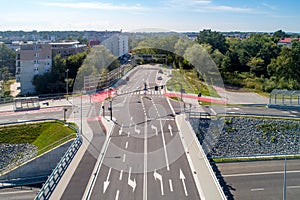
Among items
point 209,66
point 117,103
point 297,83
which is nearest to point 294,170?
point 117,103

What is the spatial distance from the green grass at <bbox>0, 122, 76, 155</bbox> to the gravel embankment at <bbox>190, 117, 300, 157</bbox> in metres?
8.01

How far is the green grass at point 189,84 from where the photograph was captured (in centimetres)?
2596

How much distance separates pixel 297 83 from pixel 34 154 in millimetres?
25461

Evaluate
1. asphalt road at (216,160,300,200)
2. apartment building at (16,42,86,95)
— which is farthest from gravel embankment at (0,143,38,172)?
apartment building at (16,42,86,95)

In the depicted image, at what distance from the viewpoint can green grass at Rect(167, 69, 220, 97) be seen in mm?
25961

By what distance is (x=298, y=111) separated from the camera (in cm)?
2023

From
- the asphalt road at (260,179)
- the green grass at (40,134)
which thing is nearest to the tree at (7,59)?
the green grass at (40,134)

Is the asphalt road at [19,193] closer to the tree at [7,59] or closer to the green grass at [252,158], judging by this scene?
the green grass at [252,158]

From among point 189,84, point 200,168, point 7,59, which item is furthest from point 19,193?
point 7,59

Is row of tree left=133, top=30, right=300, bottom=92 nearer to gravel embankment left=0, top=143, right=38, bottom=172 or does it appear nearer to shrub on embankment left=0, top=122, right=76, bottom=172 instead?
shrub on embankment left=0, top=122, right=76, bottom=172

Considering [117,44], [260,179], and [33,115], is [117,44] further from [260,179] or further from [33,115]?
[260,179]

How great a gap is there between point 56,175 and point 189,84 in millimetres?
19587

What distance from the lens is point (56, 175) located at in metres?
10.9

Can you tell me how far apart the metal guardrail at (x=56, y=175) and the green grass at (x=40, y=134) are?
2.61 metres
